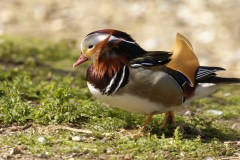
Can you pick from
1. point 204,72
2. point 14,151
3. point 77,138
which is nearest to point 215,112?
point 204,72

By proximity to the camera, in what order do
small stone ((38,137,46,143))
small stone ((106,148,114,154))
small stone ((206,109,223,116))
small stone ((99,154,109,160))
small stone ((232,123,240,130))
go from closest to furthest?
small stone ((99,154,109,160)), small stone ((106,148,114,154)), small stone ((38,137,46,143)), small stone ((232,123,240,130)), small stone ((206,109,223,116))

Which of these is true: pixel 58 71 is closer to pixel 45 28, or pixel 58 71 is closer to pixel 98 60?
pixel 98 60

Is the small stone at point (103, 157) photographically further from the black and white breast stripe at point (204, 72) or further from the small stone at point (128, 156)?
the black and white breast stripe at point (204, 72)

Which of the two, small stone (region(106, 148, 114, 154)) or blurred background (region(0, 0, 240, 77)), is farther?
blurred background (region(0, 0, 240, 77))

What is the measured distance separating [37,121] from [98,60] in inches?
32.4

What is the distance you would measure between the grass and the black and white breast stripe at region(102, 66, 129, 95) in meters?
0.41

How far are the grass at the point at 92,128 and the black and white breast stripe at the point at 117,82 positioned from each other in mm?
408

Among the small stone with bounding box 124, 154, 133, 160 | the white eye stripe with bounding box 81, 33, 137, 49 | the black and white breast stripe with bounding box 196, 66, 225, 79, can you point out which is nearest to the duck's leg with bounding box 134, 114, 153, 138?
the small stone with bounding box 124, 154, 133, 160

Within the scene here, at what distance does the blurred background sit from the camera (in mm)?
10203

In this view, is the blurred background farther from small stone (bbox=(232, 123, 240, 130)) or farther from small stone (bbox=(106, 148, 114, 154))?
small stone (bbox=(106, 148, 114, 154))

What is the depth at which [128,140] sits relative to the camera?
438 centimetres

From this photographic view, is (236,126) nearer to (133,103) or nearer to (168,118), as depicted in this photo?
(168,118)

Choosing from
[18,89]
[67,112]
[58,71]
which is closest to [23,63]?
[58,71]

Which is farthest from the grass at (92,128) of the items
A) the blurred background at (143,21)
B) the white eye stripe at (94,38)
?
the blurred background at (143,21)
